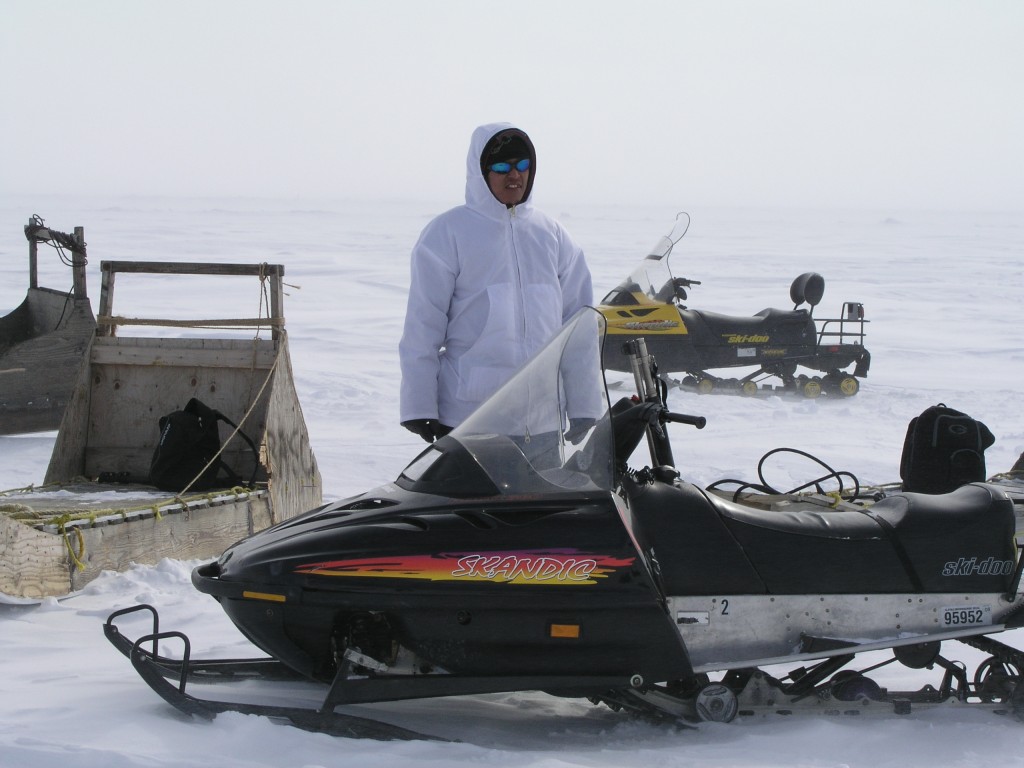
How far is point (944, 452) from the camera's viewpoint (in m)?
4.11

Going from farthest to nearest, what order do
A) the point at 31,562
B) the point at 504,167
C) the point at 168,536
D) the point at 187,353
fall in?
the point at 187,353
the point at 168,536
the point at 31,562
the point at 504,167

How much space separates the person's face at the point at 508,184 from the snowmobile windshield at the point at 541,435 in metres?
0.63

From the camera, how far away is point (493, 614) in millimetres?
2645

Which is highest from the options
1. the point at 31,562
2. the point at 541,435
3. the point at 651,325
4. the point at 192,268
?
the point at 192,268

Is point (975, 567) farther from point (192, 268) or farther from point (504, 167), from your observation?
point (192, 268)

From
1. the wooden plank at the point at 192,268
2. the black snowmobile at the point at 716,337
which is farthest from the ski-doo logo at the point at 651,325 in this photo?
the wooden plank at the point at 192,268

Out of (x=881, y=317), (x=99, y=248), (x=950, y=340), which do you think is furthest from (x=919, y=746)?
(x=99, y=248)

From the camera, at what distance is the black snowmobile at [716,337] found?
9.23 metres

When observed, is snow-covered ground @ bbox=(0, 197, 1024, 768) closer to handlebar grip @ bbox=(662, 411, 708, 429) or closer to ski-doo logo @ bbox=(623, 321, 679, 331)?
ski-doo logo @ bbox=(623, 321, 679, 331)

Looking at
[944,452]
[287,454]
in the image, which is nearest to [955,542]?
[944,452]

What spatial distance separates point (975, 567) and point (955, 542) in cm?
8

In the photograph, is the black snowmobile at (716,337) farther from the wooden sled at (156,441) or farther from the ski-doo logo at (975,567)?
the ski-doo logo at (975,567)

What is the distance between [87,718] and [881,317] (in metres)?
13.9

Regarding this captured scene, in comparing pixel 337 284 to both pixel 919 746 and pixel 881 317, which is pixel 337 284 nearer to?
pixel 881 317
